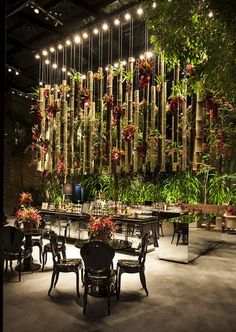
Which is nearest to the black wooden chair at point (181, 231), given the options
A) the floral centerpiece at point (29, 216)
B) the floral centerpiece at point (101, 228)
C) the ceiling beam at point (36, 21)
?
the floral centerpiece at point (101, 228)

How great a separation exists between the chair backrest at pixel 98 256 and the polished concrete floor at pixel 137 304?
504mm

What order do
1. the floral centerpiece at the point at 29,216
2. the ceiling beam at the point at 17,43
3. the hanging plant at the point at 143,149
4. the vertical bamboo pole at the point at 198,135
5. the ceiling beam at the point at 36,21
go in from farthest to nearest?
the ceiling beam at the point at 17,43 < the ceiling beam at the point at 36,21 < the hanging plant at the point at 143,149 < the vertical bamboo pole at the point at 198,135 < the floral centerpiece at the point at 29,216

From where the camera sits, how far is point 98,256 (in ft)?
14.0

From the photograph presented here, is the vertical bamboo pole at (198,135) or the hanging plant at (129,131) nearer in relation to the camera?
the vertical bamboo pole at (198,135)

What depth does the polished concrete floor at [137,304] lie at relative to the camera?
3.77m

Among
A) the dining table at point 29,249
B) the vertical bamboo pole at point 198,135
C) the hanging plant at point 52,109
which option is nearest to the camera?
the dining table at point 29,249

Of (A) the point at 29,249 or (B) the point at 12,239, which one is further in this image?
(A) the point at 29,249

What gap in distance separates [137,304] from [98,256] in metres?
0.82

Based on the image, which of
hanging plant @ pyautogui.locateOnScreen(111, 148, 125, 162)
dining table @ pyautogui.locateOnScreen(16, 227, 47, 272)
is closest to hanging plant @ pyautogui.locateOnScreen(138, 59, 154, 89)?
hanging plant @ pyautogui.locateOnScreen(111, 148, 125, 162)

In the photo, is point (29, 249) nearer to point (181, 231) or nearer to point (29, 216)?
point (29, 216)

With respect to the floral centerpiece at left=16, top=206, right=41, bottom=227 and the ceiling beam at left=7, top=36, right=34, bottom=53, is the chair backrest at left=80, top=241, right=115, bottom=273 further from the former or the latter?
the ceiling beam at left=7, top=36, right=34, bottom=53

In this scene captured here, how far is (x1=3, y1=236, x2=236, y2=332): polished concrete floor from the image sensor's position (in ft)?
12.4

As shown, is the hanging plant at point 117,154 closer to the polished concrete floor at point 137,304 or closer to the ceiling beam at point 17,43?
the polished concrete floor at point 137,304

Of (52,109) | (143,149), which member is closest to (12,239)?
(143,149)
